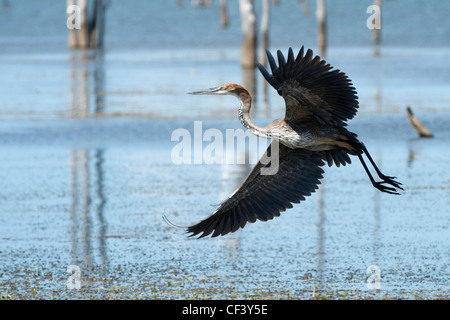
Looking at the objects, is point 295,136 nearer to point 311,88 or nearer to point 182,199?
point 311,88

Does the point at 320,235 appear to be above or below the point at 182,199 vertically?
below

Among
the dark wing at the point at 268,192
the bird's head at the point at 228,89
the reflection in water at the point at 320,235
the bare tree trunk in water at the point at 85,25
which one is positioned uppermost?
the bare tree trunk in water at the point at 85,25

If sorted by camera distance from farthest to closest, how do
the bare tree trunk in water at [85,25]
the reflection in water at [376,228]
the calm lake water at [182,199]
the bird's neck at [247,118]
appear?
the bare tree trunk in water at [85,25] → the reflection in water at [376,228] → the calm lake water at [182,199] → the bird's neck at [247,118]

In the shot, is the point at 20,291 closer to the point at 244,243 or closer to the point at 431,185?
the point at 244,243

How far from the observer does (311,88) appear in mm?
7086

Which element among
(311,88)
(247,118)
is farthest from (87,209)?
(311,88)

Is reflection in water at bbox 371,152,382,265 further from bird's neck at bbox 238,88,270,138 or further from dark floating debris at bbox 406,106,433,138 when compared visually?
dark floating debris at bbox 406,106,433,138

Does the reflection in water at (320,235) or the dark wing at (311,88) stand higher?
the dark wing at (311,88)

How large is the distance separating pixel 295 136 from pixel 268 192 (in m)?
0.48

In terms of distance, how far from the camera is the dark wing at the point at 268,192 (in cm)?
731

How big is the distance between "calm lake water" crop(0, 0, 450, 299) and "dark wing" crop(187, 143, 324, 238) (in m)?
0.50

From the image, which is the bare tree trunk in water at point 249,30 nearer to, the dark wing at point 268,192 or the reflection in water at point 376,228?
the reflection in water at point 376,228

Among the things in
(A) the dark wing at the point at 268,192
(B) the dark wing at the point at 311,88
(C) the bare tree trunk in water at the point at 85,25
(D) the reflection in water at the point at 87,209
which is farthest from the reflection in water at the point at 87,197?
(C) the bare tree trunk in water at the point at 85,25
